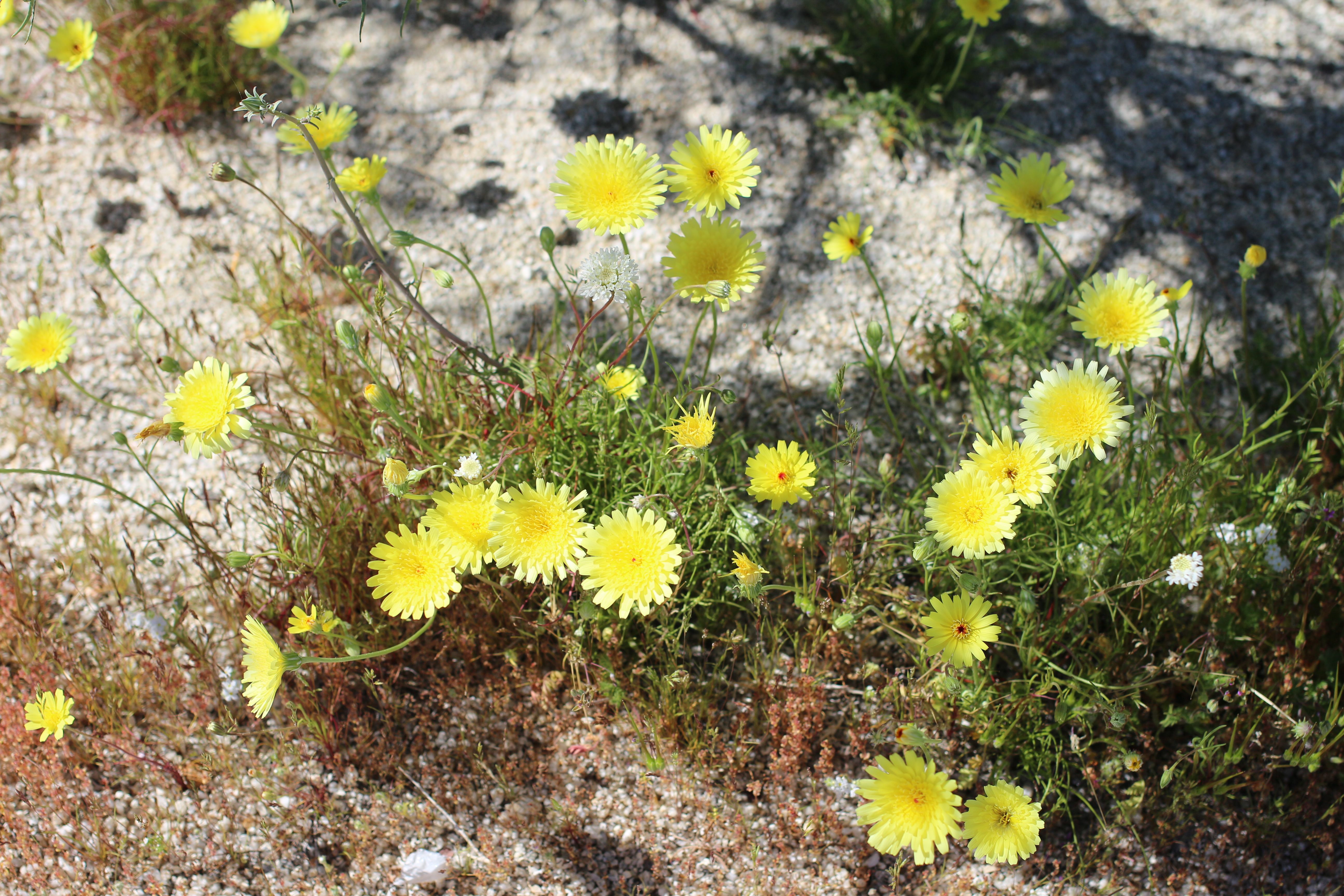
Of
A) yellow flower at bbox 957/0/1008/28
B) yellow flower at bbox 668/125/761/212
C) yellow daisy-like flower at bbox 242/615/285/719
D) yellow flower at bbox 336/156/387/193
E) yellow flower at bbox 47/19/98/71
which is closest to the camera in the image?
yellow daisy-like flower at bbox 242/615/285/719

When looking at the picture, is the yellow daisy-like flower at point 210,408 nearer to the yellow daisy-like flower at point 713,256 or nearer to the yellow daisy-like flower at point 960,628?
the yellow daisy-like flower at point 713,256

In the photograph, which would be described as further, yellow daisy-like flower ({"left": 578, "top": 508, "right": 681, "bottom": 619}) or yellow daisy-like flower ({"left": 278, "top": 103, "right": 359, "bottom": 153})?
yellow daisy-like flower ({"left": 278, "top": 103, "right": 359, "bottom": 153})

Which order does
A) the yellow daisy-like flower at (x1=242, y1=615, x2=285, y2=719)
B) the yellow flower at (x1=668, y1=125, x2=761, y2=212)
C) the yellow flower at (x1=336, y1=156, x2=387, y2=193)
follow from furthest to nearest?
the yellow flower at (x1=336, y1=156, x2=387, y2=193)
the yellow flower at (x1=668, y1=125, x2=761, y2=212)
the yellow daisy-like flower at (x1=242, y1=615, x2=285, y2=719)

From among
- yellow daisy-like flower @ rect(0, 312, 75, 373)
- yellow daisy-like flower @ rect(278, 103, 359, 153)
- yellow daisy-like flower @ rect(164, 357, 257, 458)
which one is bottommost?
yellow daisy-like flower @ rect(164, 357, 257, 458)

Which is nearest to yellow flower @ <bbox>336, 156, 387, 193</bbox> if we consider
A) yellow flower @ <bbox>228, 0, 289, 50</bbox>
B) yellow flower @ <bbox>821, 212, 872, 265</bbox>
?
yellow flower @ <bbox>228, 0, 289, 50</bbox>

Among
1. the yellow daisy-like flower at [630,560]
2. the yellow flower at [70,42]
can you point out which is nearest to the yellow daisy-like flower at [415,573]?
the yellow daisy-like flower at [630,560]

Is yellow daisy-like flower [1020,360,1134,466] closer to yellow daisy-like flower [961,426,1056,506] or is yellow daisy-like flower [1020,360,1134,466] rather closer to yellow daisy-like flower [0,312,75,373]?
yellow daisy-like flower [961,426,1056,506]

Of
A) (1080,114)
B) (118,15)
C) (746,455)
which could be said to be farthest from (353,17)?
(1080,114)
